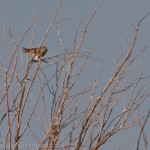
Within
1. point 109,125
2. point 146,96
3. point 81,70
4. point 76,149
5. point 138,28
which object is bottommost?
point 76,149

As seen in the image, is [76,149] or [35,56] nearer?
[76,149]

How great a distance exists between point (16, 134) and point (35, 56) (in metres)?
0.50

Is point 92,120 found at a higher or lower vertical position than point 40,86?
lower

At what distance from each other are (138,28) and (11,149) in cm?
103

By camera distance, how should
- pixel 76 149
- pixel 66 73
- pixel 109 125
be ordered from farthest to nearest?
pixel 66 73 < pixel 109 125 < pixel 76 149

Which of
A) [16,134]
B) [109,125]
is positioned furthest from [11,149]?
[109,125]

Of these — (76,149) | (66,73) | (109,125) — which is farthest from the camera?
(66,73)

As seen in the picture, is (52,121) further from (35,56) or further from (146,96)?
(146,96)

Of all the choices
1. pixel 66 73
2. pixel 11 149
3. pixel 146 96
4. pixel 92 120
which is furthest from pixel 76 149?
pixel 146 96

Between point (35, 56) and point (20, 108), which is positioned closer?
point (20, 108)

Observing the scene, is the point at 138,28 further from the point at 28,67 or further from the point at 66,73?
the point at 28,67

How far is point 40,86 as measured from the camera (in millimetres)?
2330

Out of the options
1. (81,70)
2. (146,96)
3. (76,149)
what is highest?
(81,70)

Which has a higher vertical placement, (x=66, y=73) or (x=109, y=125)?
(x=66, y=73)
